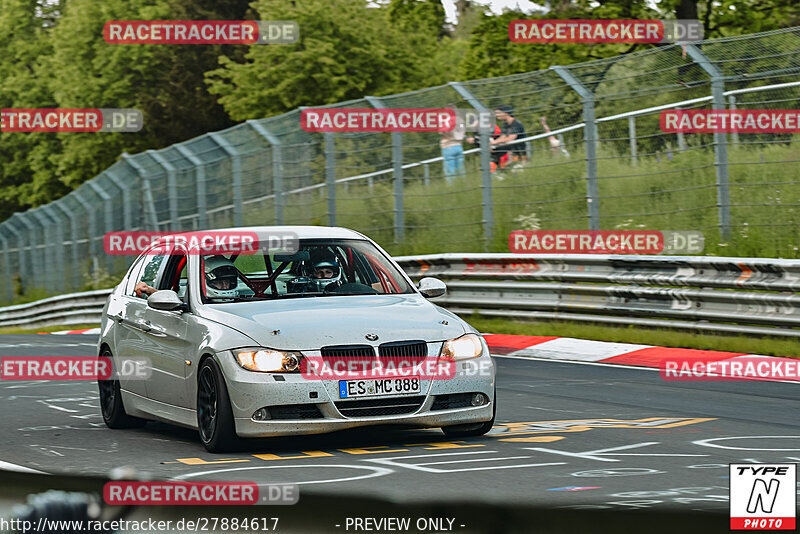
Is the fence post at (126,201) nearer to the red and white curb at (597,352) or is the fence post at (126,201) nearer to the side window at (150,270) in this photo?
the red and white curb at (597,352)

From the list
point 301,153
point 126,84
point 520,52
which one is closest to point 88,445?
point 301,153

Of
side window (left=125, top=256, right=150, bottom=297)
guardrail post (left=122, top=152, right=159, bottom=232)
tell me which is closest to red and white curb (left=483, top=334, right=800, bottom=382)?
side window (left=125, top=256, right=150, bottom=297)

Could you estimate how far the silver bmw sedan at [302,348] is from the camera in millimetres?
8102

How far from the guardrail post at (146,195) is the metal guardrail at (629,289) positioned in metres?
10.2

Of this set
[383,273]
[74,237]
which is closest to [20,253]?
[74,237]

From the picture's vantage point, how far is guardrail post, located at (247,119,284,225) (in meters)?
23.3

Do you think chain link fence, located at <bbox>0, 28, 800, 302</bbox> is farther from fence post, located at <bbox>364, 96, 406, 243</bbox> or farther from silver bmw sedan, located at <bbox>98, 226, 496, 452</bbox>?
silver bmw sedan, located at <bbox>98, 226, 496, 452</bbox>

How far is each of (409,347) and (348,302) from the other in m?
0.79

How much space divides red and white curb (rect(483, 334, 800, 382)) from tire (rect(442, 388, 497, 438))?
167 inches

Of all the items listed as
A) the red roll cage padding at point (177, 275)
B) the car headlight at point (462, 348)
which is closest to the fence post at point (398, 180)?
the red roll cage padding at point (177, 275)

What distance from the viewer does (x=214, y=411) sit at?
8312 mm

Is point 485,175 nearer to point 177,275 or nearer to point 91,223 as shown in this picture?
point 177,275

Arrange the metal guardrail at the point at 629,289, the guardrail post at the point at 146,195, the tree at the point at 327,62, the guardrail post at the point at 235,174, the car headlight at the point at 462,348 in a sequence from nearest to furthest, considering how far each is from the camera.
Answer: the car headlight at the point at 462,348 < the metal guardrail at the point at 629,289 < the guardrail post at the point at 235,174 < the guardrail post at the point at 146,195 < the tree at the point at 327,62

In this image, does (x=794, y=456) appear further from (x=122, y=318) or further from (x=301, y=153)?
(x=301, y=153)
